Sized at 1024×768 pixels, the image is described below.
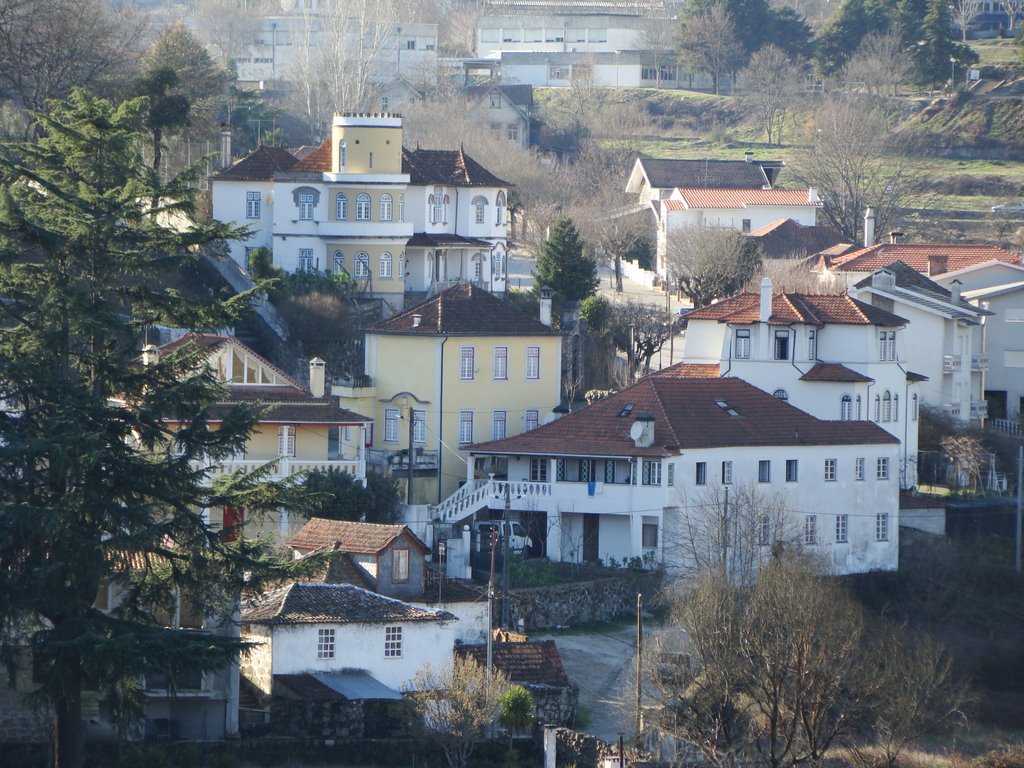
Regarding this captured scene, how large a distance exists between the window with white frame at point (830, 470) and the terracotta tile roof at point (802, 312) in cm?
564

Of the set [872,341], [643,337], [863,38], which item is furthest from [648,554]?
[863,38]

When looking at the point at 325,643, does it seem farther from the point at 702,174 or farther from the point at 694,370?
the point at 702,174

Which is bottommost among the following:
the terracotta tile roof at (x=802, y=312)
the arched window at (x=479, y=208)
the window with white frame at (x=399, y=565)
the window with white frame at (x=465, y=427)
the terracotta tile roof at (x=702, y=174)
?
the window with white frame at (x=399, y=565)

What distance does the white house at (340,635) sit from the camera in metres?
38.2

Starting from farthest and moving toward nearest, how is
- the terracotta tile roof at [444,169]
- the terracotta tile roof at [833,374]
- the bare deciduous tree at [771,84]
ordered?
the bare deciduous tree at [771,84], the terracotta tile roof at [444,169], the terracotta tile roof at [833,374]

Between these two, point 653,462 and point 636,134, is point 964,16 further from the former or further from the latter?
point 653,462

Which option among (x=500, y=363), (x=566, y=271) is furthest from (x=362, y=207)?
(x=500, y=363)

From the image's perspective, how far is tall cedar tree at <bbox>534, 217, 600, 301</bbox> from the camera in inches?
2589

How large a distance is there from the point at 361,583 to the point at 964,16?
10564cm

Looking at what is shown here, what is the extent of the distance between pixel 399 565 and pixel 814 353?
19.7 meters

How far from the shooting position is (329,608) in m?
39.2

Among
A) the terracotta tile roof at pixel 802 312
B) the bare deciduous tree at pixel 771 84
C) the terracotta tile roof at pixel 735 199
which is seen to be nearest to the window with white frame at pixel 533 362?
the terracotta tile roof at pixel 802 312

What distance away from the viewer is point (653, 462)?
5031cm

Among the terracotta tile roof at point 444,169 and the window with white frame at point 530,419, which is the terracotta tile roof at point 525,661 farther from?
the terracotta tile roof at point 444,169
